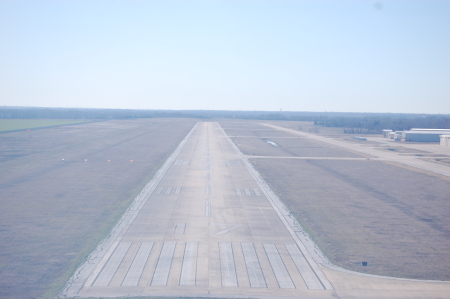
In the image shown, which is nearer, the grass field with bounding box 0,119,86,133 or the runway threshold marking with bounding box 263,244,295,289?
the runway threshold marking with bounding box 263,244,295,289

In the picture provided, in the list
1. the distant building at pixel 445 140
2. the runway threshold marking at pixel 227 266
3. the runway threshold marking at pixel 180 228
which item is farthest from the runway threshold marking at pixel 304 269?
the distant building at pixel 445 140

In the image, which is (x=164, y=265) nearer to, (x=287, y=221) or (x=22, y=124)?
(x=287, y=221)

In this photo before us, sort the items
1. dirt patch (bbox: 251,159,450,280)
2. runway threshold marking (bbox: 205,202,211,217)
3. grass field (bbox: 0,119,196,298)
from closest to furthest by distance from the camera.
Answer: grass field (bbox: 0,119,196,298), dirt patch (bbox: 251,159,450,280), runway threshold marking (bbox: 205,202,211,217)

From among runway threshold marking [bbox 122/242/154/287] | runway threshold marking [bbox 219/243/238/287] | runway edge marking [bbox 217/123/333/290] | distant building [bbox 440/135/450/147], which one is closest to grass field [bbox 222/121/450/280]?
runway edge marking [bbox 217/123/333/290]

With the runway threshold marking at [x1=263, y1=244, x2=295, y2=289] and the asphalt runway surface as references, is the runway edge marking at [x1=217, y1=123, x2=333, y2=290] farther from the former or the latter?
the runway threshold marking at [x1=263, y1=244, x2=295, y2=289]

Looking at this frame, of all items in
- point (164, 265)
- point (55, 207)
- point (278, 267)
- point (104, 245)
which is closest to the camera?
point (164, 265)

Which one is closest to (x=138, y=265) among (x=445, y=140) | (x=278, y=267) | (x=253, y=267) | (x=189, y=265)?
(x=189, y=265)

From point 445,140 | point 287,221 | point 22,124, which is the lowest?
point 287,221
